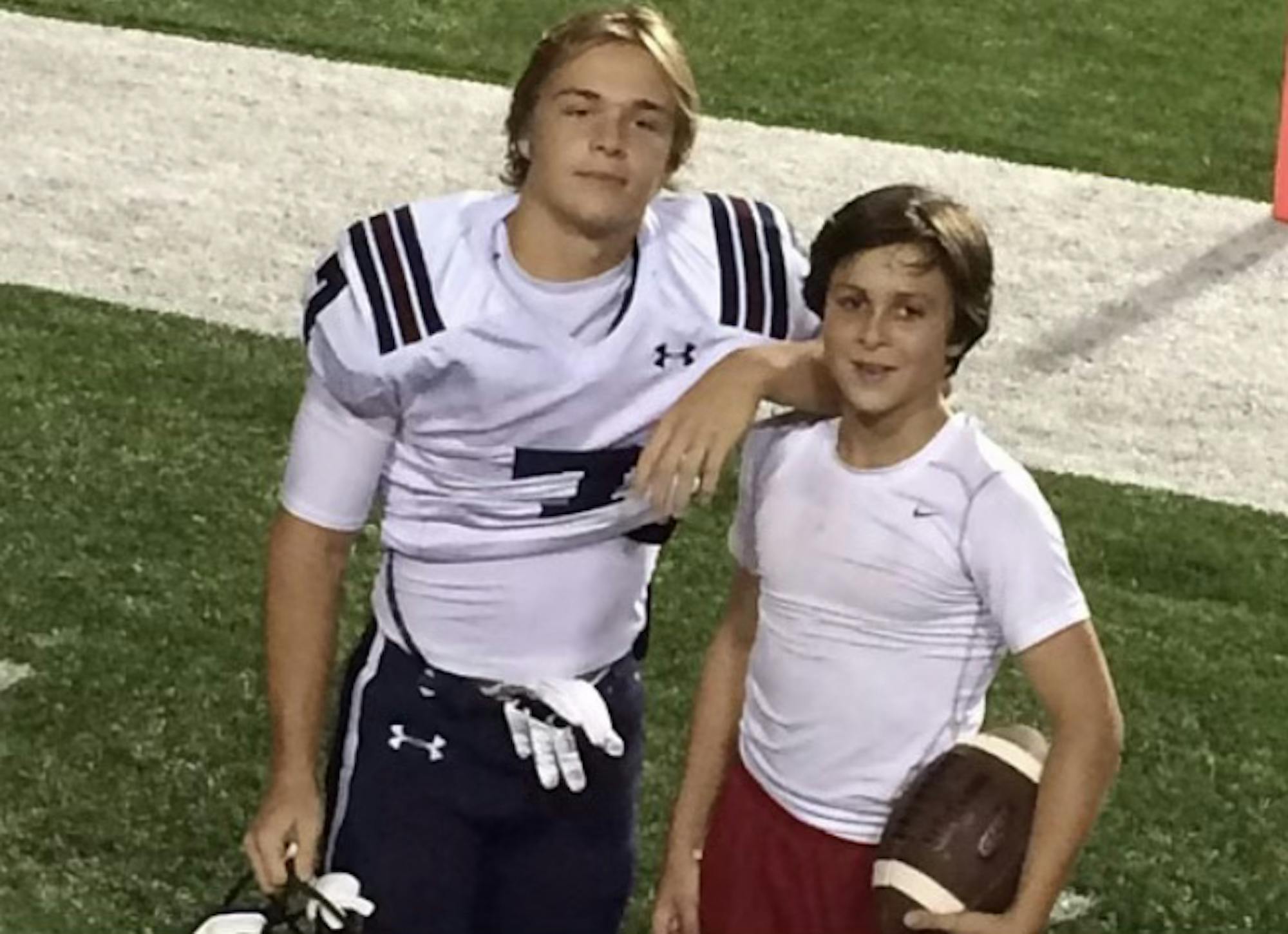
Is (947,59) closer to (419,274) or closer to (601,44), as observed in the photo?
(601,44)

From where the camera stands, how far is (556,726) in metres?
2.53

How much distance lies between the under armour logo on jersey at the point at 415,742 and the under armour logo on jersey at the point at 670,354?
42 centimetres

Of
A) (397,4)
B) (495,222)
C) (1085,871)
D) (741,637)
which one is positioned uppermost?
(397,4)

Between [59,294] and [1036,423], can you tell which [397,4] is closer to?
[59,294]

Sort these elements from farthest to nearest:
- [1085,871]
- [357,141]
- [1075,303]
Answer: [357,141] < [1075,303] < [1085,871]

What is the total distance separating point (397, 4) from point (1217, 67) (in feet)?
7.08

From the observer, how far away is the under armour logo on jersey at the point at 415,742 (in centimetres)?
255

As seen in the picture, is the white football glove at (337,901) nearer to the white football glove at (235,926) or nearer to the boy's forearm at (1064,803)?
the white football glove at (235,926)

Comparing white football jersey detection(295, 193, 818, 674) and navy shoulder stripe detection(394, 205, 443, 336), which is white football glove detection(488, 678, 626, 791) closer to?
white football jersey detection(295, 193, 818, 674)

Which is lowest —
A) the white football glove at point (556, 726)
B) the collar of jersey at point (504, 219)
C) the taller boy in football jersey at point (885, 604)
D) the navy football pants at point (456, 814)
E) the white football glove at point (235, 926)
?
the white football glove at point (235, 926)

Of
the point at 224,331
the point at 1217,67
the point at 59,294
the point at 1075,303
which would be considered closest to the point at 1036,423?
the point at 1075,303

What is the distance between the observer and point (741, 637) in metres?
2.59

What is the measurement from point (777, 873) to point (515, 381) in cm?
51

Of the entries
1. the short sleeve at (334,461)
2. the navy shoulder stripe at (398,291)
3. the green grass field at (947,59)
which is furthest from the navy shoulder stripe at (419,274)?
the green grass field at (947,59)
